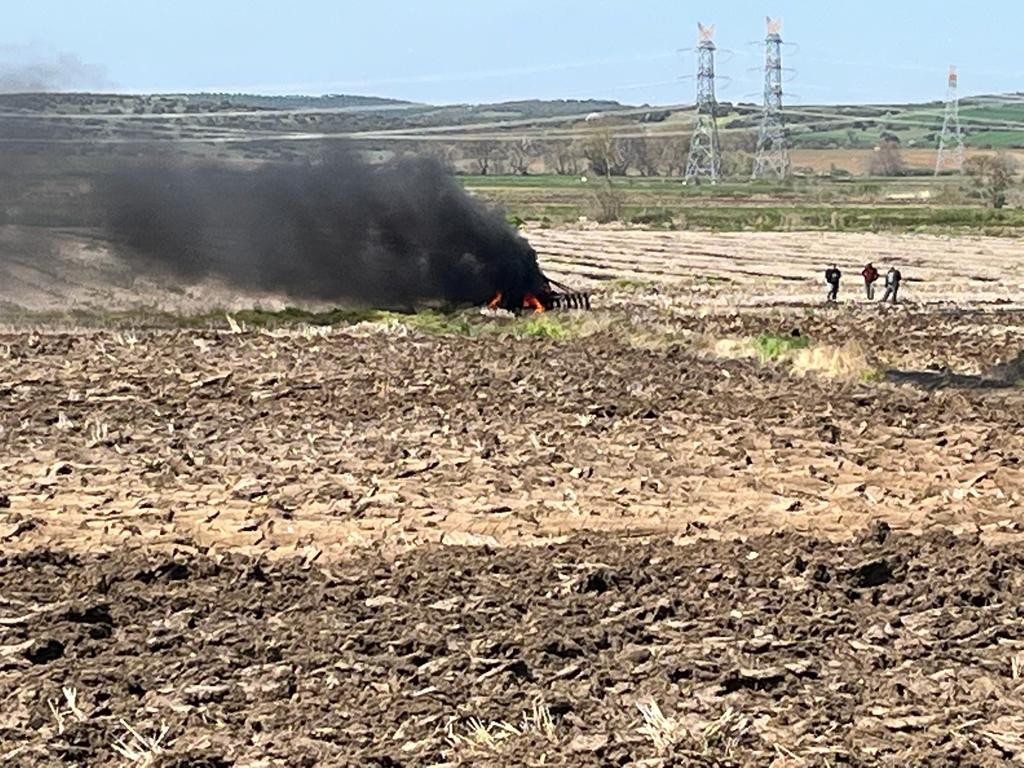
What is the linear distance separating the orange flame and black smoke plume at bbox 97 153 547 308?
7.0 inches

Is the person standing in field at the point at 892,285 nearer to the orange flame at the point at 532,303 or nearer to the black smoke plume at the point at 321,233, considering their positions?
the black smoke plume at the point at 321,233

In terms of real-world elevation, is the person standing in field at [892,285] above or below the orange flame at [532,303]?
below

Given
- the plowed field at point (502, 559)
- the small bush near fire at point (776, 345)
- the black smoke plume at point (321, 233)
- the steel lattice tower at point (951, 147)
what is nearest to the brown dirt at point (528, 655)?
the plowed field at point (502, 559)

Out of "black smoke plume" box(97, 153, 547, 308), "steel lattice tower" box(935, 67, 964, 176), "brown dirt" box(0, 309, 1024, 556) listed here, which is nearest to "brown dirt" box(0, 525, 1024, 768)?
"brown dirt" box(0, 309, 1024, 556)

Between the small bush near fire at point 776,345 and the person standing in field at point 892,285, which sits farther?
the person standing in field at point 892,285

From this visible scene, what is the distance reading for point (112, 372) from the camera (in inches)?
870

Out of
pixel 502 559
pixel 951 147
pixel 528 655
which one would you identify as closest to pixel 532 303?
pixel 502 559

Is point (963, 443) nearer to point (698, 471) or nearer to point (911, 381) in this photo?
Answer: point (698, 471)

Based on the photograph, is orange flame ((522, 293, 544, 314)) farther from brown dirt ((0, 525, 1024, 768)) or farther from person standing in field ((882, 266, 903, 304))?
brown dirt ((0, 525, 1024, 768))

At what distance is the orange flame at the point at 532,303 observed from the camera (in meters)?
33.5

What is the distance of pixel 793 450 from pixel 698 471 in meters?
1.60

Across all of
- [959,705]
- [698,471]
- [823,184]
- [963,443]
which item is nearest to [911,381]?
[963,443]

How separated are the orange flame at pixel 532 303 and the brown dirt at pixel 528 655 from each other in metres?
21.4

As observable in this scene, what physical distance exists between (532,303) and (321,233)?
4564 mm
